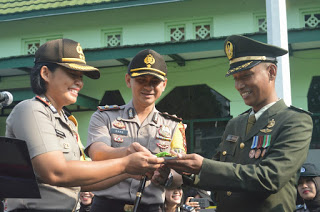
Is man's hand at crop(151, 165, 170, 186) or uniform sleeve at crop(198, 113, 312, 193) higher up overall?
uniform sleeve at crop(198, 113, 312, 193)

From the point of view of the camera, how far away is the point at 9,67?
34.6ft

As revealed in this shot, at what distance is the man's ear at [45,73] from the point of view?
8.75 feet

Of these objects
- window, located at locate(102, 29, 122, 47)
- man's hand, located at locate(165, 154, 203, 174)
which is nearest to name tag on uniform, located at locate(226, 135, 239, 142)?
man's hand, located at locate(165, 154, 203, 174)

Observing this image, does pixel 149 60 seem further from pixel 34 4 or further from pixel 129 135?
pixel 34 4

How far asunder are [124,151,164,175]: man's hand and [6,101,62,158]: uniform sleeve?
0.47 metres

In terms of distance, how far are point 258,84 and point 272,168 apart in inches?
24.9

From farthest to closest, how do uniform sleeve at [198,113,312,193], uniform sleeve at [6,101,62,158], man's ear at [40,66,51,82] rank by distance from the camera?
man's ear at [40,66,51,82], uniform sleeve at [198,113,312,193], uniform sleeve at [6,101,62,158]

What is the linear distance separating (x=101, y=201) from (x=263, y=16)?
8.13 metres

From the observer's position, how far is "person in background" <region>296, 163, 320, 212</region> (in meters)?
5.42

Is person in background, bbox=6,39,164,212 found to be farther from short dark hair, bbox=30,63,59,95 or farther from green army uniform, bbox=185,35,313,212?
green army uniform, bbox=185,35,313,212

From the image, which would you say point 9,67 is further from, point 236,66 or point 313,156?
point 236,66

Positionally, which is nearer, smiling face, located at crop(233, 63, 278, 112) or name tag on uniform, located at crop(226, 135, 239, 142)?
smiling face, located at crop(233, 63, 278, 112)

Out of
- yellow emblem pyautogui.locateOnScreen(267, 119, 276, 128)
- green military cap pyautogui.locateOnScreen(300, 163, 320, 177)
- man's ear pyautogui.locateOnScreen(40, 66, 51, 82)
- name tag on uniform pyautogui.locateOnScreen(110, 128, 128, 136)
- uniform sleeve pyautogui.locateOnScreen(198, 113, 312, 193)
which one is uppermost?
man's ear pyautogui.locateOnScreen(40, 66, 51, 82)

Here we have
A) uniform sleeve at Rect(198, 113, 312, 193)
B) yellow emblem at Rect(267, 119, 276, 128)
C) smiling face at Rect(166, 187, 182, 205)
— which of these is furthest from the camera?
smiling face at Rect(166, 187, 182, 205)
